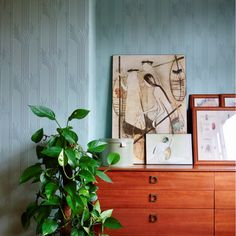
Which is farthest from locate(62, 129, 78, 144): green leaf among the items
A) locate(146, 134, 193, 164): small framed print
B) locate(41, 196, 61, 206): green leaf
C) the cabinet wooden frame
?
the cabinet wooden frame

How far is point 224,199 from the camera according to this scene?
2016 millimetres

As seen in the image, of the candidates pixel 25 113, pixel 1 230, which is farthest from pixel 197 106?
pixel 1 230

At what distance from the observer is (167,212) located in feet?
6.62

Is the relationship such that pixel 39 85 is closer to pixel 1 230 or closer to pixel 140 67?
pixel 140 67

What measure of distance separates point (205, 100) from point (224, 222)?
1.01 m

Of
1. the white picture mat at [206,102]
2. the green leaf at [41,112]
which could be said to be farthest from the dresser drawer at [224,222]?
the green leaf at [41,112]

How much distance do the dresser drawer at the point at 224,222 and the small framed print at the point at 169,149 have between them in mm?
486

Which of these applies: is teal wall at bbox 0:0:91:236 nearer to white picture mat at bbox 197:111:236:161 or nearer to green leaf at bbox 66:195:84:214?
green leaf at bbox 66:195:84:214

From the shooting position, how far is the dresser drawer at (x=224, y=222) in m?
2.01

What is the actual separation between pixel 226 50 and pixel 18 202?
6.96 ft

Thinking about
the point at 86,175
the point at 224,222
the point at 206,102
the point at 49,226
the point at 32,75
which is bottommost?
the point at 224,222

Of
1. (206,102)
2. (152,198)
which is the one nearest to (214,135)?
(206,102)

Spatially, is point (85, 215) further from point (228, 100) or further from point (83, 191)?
point (228, 100)

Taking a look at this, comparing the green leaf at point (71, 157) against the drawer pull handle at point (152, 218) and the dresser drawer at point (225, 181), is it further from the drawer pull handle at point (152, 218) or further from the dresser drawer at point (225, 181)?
the dresser drawer at point (225, 181)
